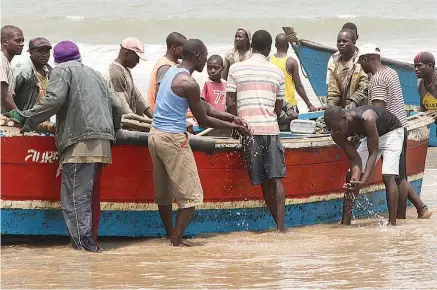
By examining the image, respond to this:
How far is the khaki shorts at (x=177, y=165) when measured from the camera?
733 centimetres

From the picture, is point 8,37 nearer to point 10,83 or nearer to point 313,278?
point 10,83

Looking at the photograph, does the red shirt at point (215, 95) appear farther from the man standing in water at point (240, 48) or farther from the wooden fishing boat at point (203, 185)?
the wooden fishing boat at point (203, 185)

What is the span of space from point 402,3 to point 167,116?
86.6ft

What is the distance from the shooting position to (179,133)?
24.2 feet

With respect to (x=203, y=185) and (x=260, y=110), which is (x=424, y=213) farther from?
(x=203, y=185)

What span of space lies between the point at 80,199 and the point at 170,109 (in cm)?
98

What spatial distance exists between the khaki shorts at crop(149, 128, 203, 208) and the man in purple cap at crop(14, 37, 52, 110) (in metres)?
1.11

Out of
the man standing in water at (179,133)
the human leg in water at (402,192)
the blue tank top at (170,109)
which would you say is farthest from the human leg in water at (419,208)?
the blue tank top at (170,109)

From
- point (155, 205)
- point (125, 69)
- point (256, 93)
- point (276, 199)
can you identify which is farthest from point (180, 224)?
point (125, 69)

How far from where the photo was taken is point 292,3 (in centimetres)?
3300

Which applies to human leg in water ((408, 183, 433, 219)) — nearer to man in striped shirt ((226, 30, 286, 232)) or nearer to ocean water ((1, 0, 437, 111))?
man in striped shirt ((226, 30, 286, 232))

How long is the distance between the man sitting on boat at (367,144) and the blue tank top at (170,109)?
1.30 m

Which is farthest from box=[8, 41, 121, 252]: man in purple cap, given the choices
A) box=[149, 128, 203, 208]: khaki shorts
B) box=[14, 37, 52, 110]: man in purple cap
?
box=[14, 37, 52, 110]: man in purple cap

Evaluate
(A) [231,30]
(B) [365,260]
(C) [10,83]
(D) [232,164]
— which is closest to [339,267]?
(B) [365,260]
